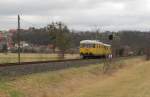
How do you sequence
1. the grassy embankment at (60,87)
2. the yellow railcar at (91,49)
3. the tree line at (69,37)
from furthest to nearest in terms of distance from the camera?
the tree line at (69,37)
the yellow railcar at (91,49)
the grassy embankment at (60,87)

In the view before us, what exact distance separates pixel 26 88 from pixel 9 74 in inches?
144

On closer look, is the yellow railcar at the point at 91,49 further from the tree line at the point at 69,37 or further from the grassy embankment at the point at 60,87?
the grassy embankment at the point at 60,87

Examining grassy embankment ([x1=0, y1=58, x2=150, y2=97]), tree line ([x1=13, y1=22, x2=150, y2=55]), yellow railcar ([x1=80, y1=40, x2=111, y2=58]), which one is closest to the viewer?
grassy embankment ([x1=0, y1=58, x2=150, y2=97])

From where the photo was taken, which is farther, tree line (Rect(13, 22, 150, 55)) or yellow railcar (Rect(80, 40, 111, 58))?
tree line (Rect(13, 22, 150, 55))

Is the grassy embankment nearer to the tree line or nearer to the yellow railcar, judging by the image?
the tree line

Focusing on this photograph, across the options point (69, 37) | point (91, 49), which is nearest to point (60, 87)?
point (91, 49)

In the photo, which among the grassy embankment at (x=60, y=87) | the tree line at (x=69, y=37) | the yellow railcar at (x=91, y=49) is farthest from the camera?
the tree line at (x=69, y=37)

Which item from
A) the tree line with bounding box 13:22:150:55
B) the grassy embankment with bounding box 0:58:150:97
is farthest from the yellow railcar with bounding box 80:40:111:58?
the grassy embankment with bounding box 0:58:150:97

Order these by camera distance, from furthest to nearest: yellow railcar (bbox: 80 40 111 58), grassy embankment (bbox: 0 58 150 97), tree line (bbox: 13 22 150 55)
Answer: tree line (bbox: 13 22 150 55) → yellow railcar (bbox: 80 40 111 58) → grassy embankment (bbox: 0 58 150 97)

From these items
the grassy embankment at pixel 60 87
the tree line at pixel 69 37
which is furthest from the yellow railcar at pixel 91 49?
the grassy embankment at pixel 60 87

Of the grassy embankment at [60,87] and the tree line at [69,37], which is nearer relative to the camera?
the grassy embankment at [60,87]

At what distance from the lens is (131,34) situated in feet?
464

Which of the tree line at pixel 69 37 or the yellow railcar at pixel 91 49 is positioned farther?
the tree line at pixel 69 37

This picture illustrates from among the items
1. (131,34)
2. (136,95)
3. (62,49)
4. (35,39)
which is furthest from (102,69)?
(131,34)
